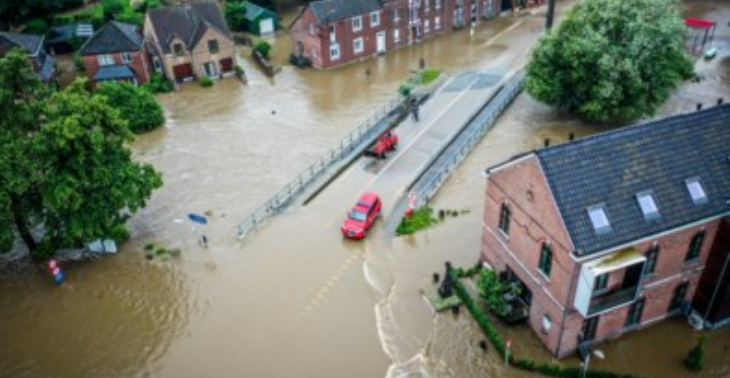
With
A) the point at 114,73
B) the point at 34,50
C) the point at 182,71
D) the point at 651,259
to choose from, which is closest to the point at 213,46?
the point at 182,71

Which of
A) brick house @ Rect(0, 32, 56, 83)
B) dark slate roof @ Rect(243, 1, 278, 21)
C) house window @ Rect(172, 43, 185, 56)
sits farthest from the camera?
dark slate roof @ Rect(243, 1, 278, 21)

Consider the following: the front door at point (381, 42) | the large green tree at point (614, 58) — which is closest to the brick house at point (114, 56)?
the front door at point (381, 42)

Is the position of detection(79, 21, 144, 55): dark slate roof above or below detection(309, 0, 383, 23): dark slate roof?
below

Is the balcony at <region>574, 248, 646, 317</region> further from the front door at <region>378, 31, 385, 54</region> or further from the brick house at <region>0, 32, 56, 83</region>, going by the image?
the brick house at <region>0, 32, 56, 83</region>

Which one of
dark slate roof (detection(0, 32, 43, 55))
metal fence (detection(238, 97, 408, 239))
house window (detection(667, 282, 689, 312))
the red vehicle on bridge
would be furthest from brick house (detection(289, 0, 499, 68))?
house window (detection(667, 282, 689, 312))

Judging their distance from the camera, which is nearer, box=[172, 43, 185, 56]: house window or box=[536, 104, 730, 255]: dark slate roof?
box=[536, 104, 730, 255]: dark slate roof
